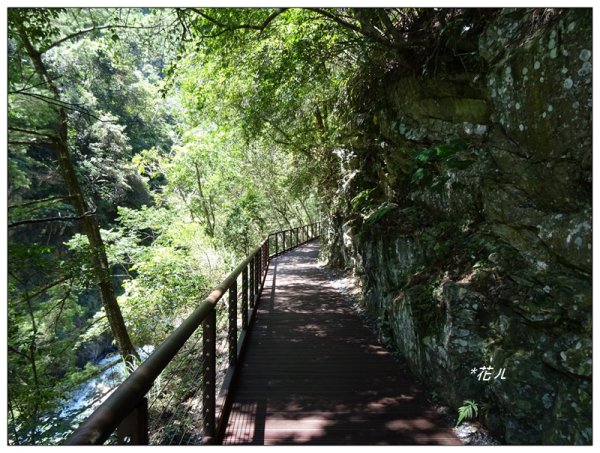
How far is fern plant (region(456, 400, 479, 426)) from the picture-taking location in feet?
9.04

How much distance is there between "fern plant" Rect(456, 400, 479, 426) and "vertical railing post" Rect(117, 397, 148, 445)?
7.80ft

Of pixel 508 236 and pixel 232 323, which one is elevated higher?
pixel 508 236

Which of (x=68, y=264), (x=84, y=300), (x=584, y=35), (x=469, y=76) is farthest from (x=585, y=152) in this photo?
(x=84, y=300)

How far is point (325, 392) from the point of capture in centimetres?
350

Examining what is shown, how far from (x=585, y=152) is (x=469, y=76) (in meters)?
1.77

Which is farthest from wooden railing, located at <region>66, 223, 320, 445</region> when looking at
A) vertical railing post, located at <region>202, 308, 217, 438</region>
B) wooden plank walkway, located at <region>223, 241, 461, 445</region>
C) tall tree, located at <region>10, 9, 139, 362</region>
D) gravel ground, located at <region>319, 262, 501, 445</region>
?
tall tree, located at <region>10, 9, 139, 362</region>

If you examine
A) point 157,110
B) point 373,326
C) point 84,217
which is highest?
point 157,110

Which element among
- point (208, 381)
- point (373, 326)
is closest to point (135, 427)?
point (208, 381)

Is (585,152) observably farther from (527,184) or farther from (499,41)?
(499,41)

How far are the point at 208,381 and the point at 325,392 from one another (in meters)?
1.38

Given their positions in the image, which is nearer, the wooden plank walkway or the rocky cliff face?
the rocky cliff face

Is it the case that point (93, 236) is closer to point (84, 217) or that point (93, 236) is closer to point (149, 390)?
point (84, 217)

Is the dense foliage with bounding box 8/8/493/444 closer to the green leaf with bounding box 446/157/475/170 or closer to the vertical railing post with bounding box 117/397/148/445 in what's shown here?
the green leaf with bounding box 446/157/475/170

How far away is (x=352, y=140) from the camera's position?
7.17 m
